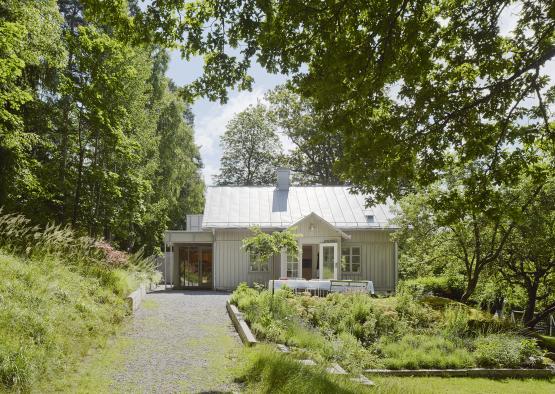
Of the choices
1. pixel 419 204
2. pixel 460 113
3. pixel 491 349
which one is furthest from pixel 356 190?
pixel 419 204

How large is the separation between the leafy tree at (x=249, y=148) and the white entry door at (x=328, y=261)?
2174 centimetres

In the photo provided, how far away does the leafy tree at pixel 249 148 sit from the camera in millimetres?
43094

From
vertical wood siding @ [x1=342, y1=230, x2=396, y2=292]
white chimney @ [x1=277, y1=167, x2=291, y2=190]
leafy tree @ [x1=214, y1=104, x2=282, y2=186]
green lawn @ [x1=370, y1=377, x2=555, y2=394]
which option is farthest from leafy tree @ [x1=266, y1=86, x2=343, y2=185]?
green lawn @ [x1=370, y1=377, x2=555, y2=394]

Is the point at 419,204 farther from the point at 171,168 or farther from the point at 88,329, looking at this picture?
the point at 171,168

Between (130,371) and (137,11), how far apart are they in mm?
5261

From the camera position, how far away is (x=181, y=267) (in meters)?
24.2

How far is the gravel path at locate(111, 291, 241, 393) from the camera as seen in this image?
6.35 metres

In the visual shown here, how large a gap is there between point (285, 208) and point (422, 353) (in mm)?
14858

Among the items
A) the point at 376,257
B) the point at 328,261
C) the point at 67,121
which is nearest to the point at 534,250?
the point at 376,257

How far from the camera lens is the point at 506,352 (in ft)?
33.2

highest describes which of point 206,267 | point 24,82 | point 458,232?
point 24,82

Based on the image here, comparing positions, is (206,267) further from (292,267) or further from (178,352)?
(178,352)

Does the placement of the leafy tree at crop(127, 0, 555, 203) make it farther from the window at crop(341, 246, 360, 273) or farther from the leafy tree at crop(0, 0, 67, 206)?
the window at crop(341, 246, 360, 273)

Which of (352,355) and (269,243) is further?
(269,243)
